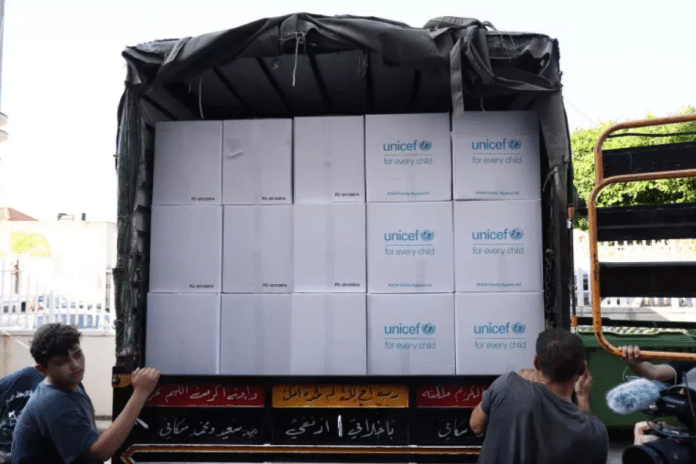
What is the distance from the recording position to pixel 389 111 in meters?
4.52

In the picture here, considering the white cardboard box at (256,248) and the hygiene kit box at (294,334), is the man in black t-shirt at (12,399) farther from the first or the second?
the white cardboard box at (256,248)

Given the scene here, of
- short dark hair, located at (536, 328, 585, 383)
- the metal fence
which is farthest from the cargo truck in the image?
the metal fence

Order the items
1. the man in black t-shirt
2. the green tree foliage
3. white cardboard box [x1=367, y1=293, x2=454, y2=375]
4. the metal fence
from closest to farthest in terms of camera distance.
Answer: the man in black t-shirt < white cardboard box [x1=367, y1=293, x2=454, y2=375] < the metal fence < the green tree foliage

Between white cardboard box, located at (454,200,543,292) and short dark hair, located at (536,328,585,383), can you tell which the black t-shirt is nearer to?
white cardboard box, located at (454,200,543,292)

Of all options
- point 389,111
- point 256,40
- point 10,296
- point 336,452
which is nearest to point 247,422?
point 336,452

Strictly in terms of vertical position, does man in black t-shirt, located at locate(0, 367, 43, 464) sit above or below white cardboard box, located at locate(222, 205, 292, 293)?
below

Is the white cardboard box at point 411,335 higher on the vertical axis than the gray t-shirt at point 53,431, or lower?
higher

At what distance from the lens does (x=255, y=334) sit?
3.37 metres

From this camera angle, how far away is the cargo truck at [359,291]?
10.1 ft

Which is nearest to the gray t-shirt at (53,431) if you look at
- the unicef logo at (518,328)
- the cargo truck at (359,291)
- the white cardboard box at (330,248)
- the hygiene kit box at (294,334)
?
the cargo truck at (359,291)

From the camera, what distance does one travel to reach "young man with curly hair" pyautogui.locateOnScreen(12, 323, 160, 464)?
95.4 inches

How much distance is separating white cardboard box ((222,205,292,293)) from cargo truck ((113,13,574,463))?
42 millimetres

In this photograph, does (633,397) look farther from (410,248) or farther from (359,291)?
(359,291)

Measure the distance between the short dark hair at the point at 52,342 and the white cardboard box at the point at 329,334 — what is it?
3.72 feet
